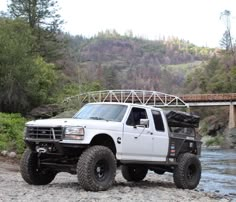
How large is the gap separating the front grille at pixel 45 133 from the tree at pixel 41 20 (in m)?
42.0

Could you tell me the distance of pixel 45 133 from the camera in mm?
11531

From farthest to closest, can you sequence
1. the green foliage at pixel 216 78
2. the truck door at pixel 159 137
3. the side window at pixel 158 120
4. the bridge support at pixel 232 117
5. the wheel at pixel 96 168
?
1. the green foliage at pixel 216 78
2. the bridge support at pixel 232 117
3. the side window at pixel 158 120
4. the truck door at pixel 159 137
5. the wheel at pixel 96 168

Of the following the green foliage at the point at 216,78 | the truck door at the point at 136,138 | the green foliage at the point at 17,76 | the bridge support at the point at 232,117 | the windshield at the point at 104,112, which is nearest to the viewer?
the truck door at the point at 136,138

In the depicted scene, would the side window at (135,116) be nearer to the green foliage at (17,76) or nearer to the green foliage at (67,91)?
the green foliage at (17,76)

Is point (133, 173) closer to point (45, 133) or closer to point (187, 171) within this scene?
point (187, 171)

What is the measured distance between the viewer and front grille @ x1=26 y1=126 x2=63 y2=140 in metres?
11.3

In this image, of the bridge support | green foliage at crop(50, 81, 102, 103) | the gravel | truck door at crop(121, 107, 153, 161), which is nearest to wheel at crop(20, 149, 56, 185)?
the gravel

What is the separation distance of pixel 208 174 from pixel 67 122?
489 inches

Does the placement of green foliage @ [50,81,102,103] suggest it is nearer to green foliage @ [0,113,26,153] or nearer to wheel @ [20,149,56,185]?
green foliage @ [0,113,26,153]

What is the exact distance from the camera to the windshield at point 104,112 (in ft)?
41.1

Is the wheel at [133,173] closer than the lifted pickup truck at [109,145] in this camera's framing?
No

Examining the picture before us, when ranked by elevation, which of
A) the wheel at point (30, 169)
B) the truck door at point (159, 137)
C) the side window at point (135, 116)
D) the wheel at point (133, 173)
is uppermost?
the side window at point (135, 116)

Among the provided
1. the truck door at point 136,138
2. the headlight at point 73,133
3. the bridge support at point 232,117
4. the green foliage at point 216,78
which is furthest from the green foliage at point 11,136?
the green foliage at point 216,78

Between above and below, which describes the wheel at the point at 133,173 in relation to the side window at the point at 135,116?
below
